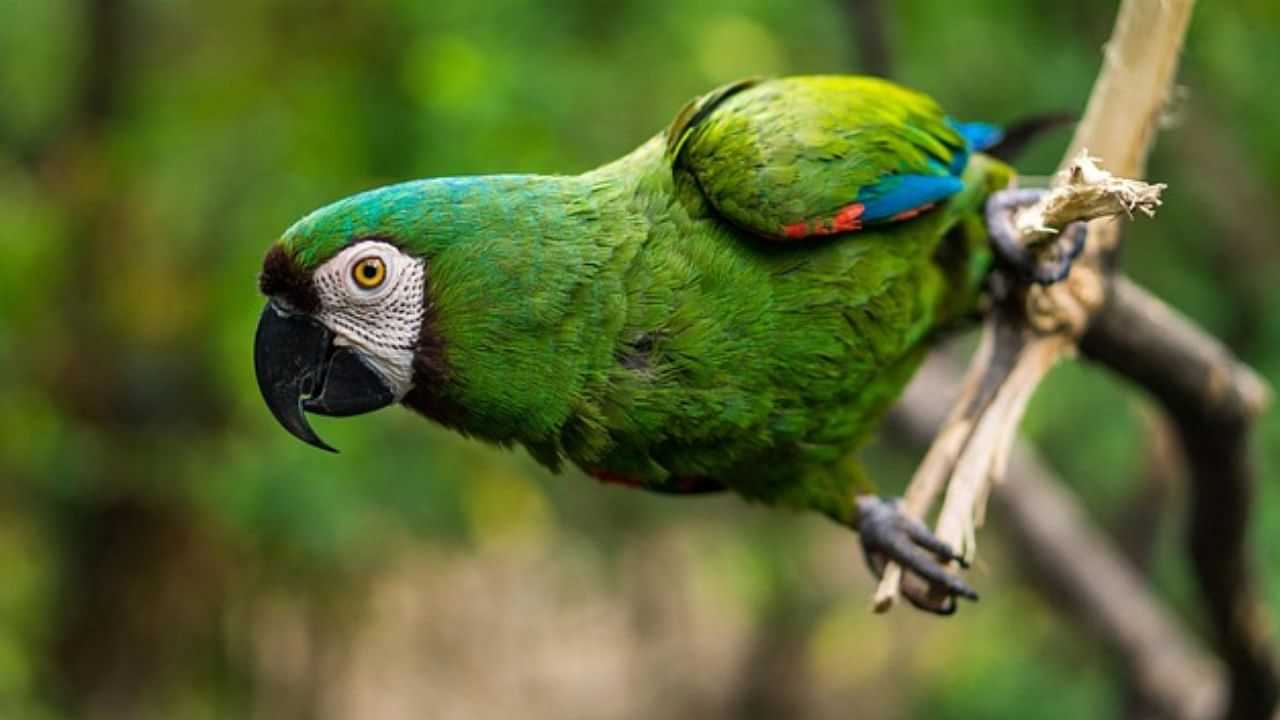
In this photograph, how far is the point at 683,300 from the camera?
4.84ft

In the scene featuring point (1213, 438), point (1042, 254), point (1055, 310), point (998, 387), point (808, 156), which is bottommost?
point (1213, 438)

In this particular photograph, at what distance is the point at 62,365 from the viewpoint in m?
3.97

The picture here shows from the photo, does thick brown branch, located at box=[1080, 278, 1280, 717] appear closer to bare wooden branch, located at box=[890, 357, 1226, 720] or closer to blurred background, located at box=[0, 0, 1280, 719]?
bare wooden branch, located at box=[890, 357, 1226, 720]

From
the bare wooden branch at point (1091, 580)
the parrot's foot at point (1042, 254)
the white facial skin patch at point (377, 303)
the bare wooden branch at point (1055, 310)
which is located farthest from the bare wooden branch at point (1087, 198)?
the bare wooden branch at point (1091, 580)

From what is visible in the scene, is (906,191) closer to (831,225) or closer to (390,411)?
(831,225)

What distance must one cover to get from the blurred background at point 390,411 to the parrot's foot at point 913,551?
1.15 metres

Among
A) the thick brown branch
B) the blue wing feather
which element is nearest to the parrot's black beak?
the blue wing feather

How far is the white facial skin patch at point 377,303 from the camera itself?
134 centimetres

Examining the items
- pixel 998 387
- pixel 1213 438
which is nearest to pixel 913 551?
pixel 998 387

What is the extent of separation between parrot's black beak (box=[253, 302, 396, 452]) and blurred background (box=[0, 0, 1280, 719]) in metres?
1.39

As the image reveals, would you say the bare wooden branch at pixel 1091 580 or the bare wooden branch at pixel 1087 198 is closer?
the bare wooden branch at pixel 1087 198

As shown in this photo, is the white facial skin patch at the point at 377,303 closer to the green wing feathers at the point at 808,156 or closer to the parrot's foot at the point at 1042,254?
the green wing feathers at the point at 808,156

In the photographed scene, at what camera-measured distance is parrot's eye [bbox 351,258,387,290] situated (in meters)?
1.34

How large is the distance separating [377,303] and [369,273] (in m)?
0.03
